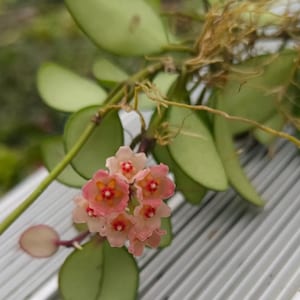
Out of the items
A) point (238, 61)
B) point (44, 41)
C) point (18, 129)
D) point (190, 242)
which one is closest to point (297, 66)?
point (238, 61)

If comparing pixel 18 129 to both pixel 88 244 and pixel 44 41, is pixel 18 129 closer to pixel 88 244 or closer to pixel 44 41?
pixel 44 41

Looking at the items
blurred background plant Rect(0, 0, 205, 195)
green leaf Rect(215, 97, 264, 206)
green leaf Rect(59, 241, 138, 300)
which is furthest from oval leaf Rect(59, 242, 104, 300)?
blurred background plant Rect(0, 0, 205, 195)

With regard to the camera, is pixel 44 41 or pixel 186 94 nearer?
pixel 186 94

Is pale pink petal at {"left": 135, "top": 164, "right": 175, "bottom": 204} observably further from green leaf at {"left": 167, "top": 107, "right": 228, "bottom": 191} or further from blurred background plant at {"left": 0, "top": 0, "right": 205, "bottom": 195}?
blurred background plant at {"left": 0, "top": 0, "right": 205, "bottom": 195}

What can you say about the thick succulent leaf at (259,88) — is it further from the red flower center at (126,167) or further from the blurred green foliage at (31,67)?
the blurred green foliage at (31,67)

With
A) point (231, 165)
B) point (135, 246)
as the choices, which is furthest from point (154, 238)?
point (231, 165)
